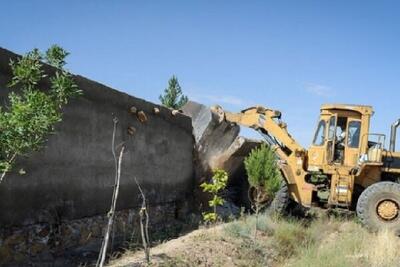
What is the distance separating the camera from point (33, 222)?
24.5ft

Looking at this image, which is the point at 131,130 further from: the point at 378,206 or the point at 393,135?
the point at 393,135

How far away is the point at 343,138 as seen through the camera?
13336mm

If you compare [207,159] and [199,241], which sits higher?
[207,159]

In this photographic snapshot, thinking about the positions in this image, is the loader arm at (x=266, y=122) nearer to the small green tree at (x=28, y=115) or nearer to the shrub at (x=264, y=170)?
the shrub at (x=264, y=170)

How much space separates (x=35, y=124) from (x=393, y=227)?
9325 millimetres

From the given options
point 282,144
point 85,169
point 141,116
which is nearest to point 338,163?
point 282,144

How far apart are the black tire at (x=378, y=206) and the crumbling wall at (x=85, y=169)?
4.36 metres

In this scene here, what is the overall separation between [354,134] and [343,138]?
0.91 feet

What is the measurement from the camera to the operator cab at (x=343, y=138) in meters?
13.1

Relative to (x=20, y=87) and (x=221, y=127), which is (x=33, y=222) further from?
(x=221, y=127)

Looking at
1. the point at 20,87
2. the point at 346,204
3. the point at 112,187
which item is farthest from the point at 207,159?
the point at 20,87

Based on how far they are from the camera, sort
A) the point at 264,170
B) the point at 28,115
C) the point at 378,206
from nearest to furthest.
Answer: the point at 28,115
the point at 264,170
the point at 378,206

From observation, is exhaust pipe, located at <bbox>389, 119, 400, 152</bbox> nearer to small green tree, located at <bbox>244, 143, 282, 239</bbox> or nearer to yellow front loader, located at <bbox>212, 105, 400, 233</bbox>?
yellow front loader, located at <bbox>212, 105, 400, 233</bbox>

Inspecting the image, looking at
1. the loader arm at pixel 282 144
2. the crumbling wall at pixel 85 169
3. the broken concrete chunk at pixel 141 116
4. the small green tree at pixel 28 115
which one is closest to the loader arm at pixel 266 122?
the loader arm at pixel 282 144
